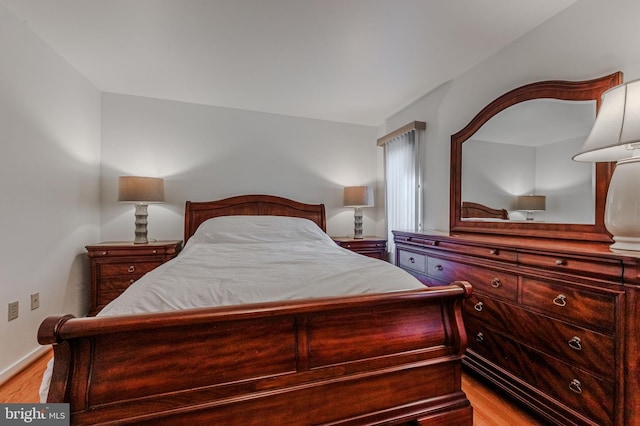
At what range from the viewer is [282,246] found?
2467mm

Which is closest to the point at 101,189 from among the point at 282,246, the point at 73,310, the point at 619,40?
the point at 73,310

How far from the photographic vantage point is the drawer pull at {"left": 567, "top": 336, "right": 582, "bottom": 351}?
1.26 meters

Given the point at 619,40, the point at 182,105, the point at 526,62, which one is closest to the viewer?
the point at 619,40

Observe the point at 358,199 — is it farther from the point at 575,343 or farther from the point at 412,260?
the point at 575,343

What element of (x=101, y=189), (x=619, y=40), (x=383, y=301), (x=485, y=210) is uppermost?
(x=619, y=40)

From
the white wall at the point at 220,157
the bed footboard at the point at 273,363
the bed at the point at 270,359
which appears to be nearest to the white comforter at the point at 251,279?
the bed at the point at 270,359

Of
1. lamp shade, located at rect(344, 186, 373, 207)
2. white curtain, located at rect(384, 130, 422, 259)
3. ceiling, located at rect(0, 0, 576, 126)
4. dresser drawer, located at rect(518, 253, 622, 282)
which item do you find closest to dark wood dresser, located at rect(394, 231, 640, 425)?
dresser drawer, located at rect(518, 253, 622, 282)

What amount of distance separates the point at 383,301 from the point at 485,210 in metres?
1.56

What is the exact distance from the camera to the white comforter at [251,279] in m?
1.15

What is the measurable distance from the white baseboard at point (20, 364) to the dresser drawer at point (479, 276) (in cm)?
298

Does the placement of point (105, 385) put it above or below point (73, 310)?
above

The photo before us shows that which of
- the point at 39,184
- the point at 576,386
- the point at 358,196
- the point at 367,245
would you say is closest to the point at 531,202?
the point at 576,386

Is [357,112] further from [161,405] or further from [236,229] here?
[161,405]

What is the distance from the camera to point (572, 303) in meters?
1.28
